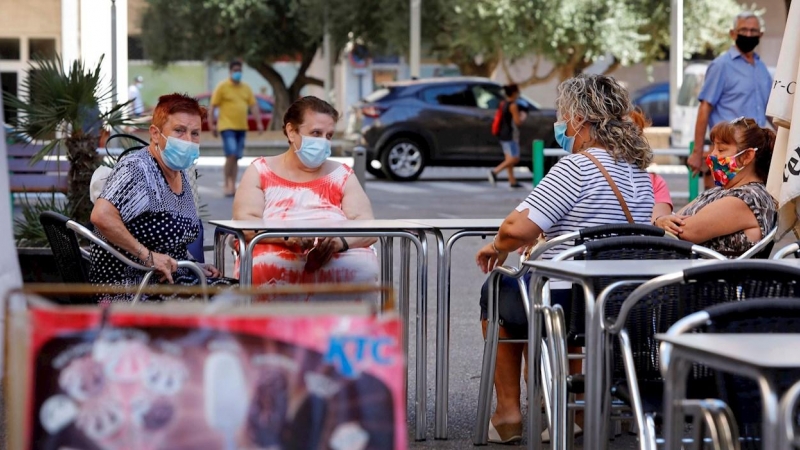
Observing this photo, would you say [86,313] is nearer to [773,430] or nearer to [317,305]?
[317,305]

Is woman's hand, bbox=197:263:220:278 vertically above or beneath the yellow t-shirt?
beneath

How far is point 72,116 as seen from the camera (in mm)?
7992

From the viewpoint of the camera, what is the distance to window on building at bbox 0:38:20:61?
31859mm

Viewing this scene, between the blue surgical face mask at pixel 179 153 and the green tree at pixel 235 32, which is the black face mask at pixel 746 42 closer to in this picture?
the blue surgical face mask at pixel 179 153

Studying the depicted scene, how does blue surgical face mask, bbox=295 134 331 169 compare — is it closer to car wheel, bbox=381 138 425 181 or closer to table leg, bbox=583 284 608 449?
table leg, bbox=583 284 608 449

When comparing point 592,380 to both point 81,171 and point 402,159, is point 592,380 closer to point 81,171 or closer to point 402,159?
point 81,171

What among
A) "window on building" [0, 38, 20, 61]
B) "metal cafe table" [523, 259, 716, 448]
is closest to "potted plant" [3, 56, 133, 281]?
"metal cafe table" [523, 259, 716, 448]

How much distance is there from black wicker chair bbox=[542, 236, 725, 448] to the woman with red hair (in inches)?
63.2

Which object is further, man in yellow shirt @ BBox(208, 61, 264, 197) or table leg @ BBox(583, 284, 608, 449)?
man in yellow shirt @ BBox(208, 61, 264, 197)

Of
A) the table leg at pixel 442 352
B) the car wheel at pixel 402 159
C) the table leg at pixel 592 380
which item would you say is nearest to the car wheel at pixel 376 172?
the car wheel at pixel 402 159

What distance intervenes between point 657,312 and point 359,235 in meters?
1.57

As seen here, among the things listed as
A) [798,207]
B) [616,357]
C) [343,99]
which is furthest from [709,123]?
[343,99]

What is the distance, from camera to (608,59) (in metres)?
42.7

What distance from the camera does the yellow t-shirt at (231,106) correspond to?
56.5 feet
